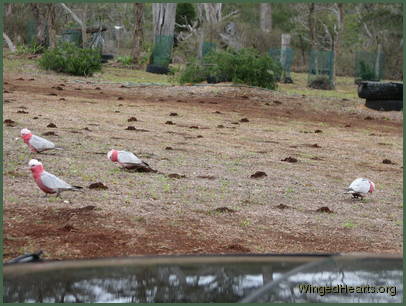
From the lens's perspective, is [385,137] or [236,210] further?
[385,137]

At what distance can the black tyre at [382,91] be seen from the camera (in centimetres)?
1755

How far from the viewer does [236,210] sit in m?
6.44

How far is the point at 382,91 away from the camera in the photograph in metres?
17.7

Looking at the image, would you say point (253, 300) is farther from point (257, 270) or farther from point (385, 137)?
point (385, 137)

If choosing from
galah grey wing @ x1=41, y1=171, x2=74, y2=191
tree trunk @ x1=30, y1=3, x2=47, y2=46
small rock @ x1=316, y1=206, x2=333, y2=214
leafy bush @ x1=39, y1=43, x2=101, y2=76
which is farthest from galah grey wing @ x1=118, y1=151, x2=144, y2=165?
tree trunk @ x1=30, y1=3, x2=47, y2=46

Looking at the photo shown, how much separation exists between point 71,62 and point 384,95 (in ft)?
29.7

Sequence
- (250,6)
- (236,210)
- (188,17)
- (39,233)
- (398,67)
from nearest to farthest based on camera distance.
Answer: (39,233) → (236,210) → (398,67) → (188,17) → (250,6)

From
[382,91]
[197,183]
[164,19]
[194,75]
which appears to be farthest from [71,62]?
[197,183]

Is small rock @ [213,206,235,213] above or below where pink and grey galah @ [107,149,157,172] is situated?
below

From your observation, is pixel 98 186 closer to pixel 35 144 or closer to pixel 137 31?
pixel 35 144

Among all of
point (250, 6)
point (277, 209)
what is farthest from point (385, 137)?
point (250, 6)

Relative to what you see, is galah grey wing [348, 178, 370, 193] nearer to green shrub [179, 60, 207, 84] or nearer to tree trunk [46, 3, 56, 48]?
green shrub [179, 60, 207, 84]

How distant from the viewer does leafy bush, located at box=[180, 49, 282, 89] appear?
1985cm

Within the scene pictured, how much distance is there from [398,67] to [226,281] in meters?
35.5
